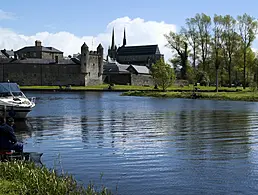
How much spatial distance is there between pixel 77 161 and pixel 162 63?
6753 centimetres

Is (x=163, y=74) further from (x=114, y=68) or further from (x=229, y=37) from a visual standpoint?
(x=114, y=68)

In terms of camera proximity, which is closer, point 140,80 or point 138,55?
point 140,80

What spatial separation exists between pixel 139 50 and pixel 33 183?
149462 millimetres

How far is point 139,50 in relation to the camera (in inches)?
6211

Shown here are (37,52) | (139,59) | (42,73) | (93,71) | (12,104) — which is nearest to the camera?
(12,104)

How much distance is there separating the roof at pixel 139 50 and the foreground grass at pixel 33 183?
144561mm

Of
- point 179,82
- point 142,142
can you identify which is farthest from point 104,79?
point 142,142

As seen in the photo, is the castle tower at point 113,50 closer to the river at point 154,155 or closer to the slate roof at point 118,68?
the slate roof at point 118,68

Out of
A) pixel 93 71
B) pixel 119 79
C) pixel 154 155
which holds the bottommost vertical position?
pixel 154 155

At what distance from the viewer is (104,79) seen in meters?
118

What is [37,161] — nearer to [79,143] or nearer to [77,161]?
[77,161]

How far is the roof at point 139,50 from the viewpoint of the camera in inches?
6088

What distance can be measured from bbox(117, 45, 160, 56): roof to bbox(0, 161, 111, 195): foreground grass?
14456cm

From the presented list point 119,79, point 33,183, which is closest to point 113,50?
point 119,79
